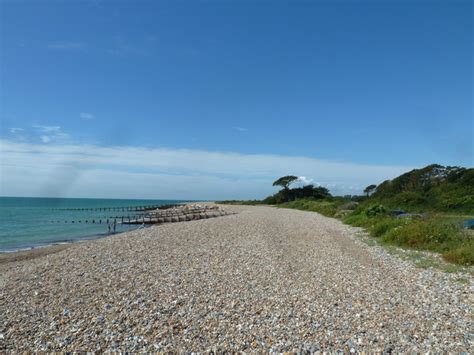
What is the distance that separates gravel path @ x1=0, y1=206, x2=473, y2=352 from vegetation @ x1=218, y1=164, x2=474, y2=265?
2243 mm

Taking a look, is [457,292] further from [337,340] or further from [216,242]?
[216,242]

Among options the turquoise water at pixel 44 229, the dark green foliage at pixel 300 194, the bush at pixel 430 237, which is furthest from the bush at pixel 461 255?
the dark green foliage at pixel 300 194

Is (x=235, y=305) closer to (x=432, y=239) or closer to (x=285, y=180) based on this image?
(x=432, y=239)

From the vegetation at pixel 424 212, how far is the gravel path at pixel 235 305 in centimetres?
224

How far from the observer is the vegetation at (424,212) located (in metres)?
12.0

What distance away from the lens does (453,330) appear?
533cm

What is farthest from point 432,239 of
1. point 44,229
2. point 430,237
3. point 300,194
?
point 300,194

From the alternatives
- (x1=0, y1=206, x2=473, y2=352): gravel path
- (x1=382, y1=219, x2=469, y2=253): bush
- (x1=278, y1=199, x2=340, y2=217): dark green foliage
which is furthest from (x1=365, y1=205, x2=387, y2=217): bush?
(x1=0, y1=206, x2=473, y2=352): gravel path

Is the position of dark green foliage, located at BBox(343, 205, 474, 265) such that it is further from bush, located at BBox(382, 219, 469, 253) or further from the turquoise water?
the turquoise water

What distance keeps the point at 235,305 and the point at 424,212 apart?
19.2 metres

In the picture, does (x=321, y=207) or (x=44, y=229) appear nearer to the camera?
(x=44, y=229)

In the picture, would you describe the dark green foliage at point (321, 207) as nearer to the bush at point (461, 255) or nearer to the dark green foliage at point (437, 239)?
the dark green foliage at point (437, 239)

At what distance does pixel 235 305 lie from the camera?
6.59m

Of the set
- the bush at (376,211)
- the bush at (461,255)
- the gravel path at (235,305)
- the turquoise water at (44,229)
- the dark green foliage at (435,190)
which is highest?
the dark green foliage at (435,190)
